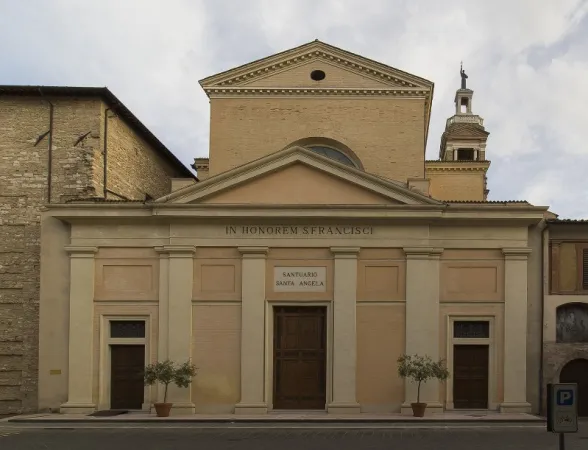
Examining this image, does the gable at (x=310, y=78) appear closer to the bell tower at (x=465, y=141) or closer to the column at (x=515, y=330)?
the column at (x=515, y=330)

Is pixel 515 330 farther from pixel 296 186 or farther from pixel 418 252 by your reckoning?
pixel 296 186

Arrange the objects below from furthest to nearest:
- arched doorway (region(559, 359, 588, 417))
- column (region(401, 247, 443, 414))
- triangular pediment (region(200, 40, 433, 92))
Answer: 1. triangular pediment (region(200, 40, 433, 92))
2. arched doorway (region(559, 359, 588, 417))
3. column (region(401, 247, 443, 414))

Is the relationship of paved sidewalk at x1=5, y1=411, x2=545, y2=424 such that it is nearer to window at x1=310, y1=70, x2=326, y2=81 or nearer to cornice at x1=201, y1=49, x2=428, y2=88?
cornice at x1=201, y1=49, x2=428, y2=88

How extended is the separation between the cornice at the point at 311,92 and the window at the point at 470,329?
395 inches

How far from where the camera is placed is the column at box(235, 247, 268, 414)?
2098 cm

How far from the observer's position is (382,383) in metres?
21.1

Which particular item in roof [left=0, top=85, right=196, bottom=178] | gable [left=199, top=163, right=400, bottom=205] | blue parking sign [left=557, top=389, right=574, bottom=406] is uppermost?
roof [left=0, top=85, right=196, bottom=178]

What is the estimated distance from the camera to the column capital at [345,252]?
2131cm

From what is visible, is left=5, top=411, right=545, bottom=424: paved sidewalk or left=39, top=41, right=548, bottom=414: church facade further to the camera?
left=39, top=41, right=548, bottom=414: church facade

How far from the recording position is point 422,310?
21.2 m

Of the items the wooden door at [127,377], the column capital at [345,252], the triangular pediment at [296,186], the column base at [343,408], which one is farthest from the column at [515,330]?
the wooden door at [127,377]

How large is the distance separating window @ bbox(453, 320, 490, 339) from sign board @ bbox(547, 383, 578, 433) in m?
12.8
